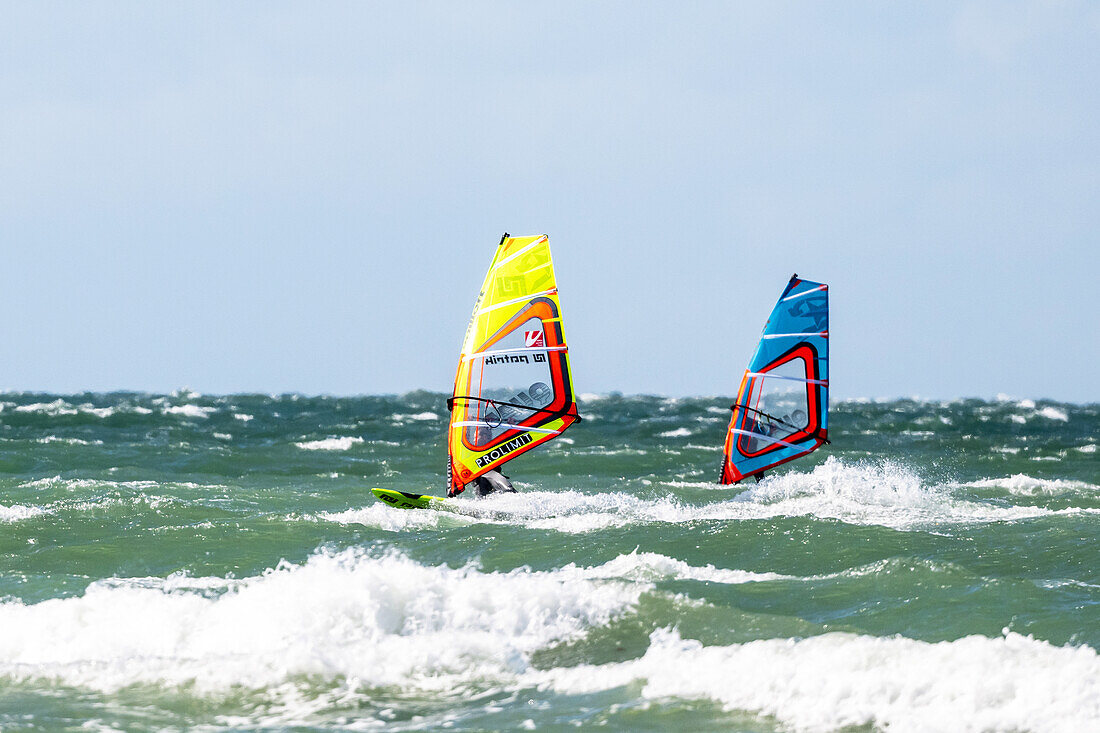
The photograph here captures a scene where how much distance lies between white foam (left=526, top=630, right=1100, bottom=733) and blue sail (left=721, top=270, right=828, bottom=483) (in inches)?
386

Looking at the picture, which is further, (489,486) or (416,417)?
(416,417)

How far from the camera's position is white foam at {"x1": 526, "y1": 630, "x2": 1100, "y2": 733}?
18.8ft

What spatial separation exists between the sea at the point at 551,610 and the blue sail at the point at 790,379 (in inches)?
30.7

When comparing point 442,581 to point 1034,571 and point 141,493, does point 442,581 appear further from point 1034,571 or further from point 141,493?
point 141,493

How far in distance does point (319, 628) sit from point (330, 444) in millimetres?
20593

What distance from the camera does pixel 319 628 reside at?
748 cm

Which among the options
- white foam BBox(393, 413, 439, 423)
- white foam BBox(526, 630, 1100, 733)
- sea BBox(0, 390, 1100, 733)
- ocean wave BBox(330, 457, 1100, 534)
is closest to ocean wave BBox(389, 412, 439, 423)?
white foam BBox(393, 413, 439, 423)

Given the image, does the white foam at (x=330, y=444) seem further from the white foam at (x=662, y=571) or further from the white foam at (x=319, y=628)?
the white foam at (x=319, y=628)

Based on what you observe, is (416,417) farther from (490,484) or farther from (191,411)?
(490,484)

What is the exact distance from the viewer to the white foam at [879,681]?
5742 millimetres

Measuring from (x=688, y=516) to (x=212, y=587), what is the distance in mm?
5997

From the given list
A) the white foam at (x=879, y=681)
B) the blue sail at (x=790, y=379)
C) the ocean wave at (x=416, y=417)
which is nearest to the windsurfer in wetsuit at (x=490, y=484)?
the blue sail at (x=790, y=379)

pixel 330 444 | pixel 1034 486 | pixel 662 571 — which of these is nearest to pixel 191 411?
pixel 330 444

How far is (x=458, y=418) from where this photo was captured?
13.8 metres
